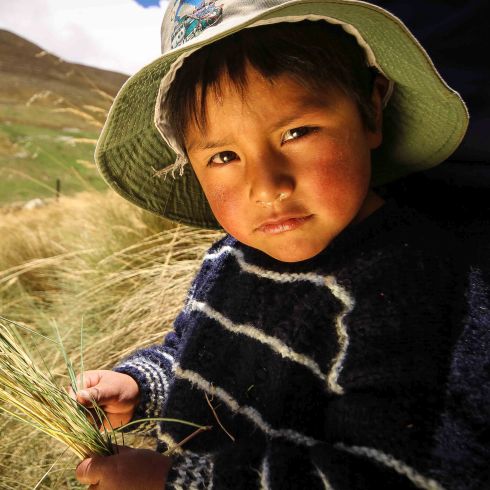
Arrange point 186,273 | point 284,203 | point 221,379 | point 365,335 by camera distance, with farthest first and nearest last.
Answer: point 186,273, point 221,379, point 284,203, point 365,335

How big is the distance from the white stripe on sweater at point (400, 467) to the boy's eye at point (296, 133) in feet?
1.67

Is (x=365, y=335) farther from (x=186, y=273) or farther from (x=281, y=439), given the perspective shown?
(x=186, y=273)

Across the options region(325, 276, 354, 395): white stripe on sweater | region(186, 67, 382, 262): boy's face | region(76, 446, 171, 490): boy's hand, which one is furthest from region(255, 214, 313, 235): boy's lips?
region(76, 446, 171, 490): boy's hand

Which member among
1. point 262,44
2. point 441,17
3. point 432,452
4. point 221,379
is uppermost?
point 262,44

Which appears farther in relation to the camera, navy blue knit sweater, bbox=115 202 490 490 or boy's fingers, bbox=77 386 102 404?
boy's fingers, bbox=77 386 102 404

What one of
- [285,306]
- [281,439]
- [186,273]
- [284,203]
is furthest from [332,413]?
[186,273]

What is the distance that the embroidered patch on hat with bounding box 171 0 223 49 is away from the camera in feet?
2.72

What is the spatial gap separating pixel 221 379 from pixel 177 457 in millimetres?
193

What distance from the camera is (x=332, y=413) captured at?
2.53 ft

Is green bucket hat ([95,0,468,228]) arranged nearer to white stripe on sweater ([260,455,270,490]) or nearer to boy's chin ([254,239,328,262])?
boy's chin ([254,239,328,262])

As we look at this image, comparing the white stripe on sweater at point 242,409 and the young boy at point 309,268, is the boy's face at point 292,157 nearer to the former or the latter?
the young boy at point 309,268

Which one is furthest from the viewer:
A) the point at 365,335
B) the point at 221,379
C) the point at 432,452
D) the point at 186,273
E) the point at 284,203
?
the point at 186,273

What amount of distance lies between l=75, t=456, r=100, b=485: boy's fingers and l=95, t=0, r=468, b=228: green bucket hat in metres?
0.65

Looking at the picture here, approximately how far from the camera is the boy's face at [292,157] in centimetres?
87
